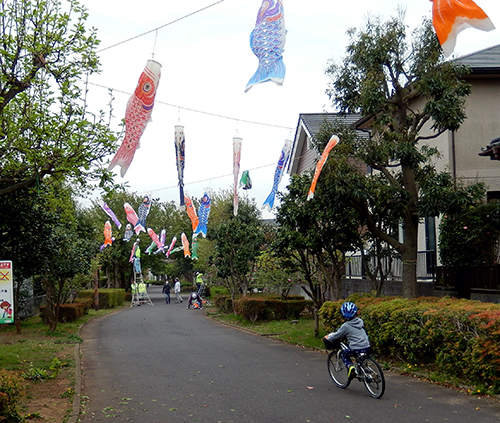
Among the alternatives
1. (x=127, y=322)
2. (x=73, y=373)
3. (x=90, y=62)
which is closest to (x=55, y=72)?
(x=90, y=62)

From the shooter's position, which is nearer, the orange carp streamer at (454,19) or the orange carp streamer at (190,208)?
the orange carp streamer at (454,19)

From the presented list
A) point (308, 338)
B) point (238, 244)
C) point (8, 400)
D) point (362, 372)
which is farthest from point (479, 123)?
point (8, 400)

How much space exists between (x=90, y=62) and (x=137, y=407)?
6.33m

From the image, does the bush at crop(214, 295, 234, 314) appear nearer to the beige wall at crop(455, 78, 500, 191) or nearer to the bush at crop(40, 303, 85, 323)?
the bush at crop(40, 303, 85, 323)

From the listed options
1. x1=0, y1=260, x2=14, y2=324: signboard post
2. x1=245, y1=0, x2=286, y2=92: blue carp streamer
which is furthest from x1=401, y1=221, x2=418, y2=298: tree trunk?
x1=0, y1=260, x2=14, y2=324: signboard post

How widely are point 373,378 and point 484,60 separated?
1429 centimetres

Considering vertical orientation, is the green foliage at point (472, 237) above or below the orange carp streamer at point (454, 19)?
below

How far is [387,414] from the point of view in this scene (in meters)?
8.11

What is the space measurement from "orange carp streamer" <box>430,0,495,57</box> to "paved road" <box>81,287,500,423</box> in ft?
16.3

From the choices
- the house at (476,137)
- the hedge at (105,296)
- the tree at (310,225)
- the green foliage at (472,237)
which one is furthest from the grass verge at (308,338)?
the hedge at (105,296)

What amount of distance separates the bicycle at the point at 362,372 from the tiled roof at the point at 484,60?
11441 mm

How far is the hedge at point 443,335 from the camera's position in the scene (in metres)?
9.20

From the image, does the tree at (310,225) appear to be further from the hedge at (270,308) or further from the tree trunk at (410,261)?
the hedge at (270,308)

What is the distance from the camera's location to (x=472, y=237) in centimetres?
1631
